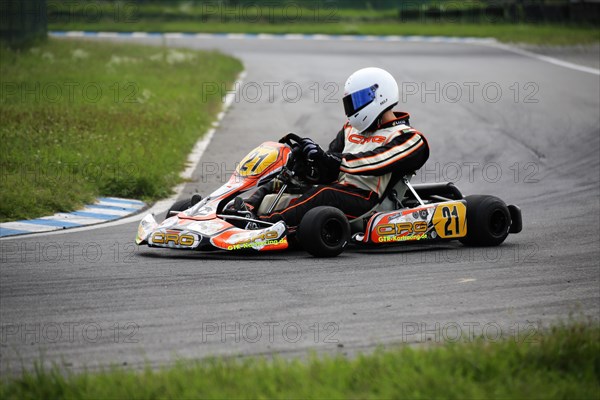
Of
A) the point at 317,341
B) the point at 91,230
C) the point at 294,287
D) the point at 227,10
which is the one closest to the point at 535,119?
the point at 91,230

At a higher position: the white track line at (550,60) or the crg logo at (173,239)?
the white track line at (550,60)

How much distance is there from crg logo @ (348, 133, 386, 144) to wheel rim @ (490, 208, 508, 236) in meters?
1.06

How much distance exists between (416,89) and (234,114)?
13.4 ft

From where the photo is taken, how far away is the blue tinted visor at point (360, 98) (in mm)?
7547

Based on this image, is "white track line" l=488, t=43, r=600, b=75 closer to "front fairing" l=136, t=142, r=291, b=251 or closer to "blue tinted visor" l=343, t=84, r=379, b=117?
"blue tinted visor" l=343, t=84, r=379, b=117

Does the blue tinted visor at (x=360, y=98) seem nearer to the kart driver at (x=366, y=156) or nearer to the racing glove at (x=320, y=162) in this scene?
the kart driver at (x=366, y=156)

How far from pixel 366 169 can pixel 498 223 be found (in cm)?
120

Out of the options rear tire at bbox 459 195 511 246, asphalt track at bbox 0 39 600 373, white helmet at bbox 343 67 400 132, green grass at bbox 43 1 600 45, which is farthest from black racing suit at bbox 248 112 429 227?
green grass at bbox 43 1 600 45

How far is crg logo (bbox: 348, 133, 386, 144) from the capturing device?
762 cm

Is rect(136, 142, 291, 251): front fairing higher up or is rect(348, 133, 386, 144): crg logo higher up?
rect(348, 133, 386, 144): crg logo

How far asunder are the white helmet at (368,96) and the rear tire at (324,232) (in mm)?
893

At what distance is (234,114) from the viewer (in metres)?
16.1

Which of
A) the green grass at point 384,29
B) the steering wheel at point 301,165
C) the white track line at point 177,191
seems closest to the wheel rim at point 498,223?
the steering wheel at point 301,165

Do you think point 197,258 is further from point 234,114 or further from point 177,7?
point 177,7
